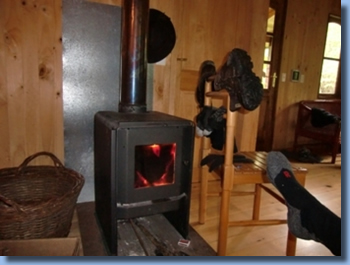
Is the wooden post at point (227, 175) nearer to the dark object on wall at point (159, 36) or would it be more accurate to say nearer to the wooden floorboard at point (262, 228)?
the wooden floorboard at point (262, 228)

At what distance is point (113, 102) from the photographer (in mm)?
1844

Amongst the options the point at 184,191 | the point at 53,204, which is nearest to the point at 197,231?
the point at 184,191

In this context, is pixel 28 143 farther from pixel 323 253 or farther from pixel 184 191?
pixel 323 253

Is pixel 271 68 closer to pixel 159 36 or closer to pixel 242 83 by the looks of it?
pixel 159 36

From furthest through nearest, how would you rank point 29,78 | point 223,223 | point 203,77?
point 203,77
point 29,78
point 223,223

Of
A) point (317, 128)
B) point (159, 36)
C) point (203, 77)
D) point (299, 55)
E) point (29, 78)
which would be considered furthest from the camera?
point (299, 55)

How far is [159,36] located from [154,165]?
101 centimetres

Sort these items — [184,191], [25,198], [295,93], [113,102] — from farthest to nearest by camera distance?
[295,93], [113,102], [25,198], [184,191]

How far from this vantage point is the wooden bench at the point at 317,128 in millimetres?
3225

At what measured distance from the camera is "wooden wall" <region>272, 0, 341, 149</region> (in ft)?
11.2

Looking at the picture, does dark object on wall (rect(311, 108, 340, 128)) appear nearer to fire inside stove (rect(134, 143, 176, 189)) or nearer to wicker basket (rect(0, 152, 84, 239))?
fire inside stove (rect(134, 143, 176, 189))

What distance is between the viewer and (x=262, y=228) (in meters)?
1.67

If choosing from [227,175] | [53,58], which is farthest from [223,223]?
[53,58]

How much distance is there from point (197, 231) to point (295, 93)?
2830 mm
